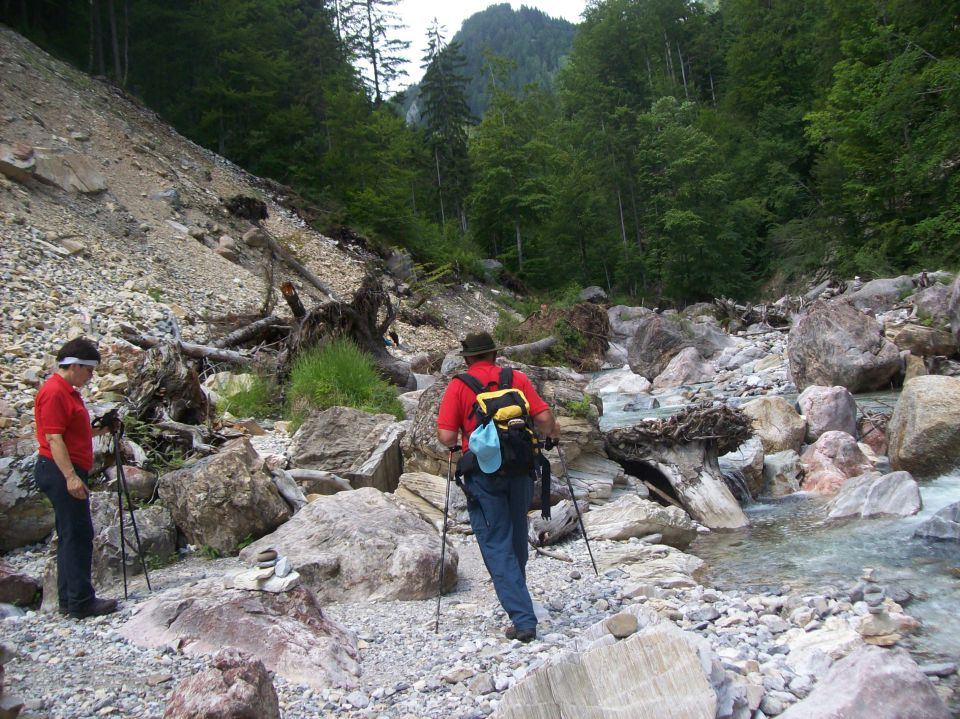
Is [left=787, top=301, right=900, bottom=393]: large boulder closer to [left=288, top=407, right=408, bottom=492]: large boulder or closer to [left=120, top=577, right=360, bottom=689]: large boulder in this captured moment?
[left=288, top=407, right=408, bottom=492]: large boulder

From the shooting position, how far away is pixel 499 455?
165 inches

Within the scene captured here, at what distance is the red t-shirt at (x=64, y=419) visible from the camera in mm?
4637

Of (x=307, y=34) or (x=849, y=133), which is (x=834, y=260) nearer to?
(x=849, y=133)

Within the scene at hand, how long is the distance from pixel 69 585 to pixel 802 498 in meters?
6.95

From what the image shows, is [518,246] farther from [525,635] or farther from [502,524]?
[525,635]

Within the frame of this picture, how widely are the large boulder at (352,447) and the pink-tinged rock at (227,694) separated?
4710 mm

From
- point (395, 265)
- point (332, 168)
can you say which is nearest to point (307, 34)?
point (332, 168)

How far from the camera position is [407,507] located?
6074 millimetres

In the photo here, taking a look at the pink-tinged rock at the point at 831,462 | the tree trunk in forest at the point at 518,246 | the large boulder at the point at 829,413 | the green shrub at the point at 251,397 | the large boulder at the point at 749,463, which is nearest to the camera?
the pink-tinged rock at the point at 831,462

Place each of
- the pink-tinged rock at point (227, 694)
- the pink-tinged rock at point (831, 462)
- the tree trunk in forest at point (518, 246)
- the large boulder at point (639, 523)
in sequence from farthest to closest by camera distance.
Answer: the tree trunk in forest at point (518, 246)
the pink-tinged rock at point (831, 462)
the large boulder at point (639, 523)
the pink-tinged rock at point (227, 694)

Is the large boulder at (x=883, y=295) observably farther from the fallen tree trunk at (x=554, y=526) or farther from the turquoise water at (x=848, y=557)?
the fallen tree trunk at (x=554, y=526)

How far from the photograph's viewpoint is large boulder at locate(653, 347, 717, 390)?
16.9 metres

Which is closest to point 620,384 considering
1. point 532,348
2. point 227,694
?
point 532,348

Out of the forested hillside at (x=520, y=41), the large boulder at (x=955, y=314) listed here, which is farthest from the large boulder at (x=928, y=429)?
the forested hillside at (x=520, y=41)
